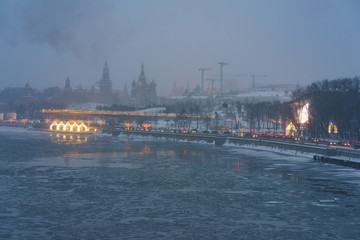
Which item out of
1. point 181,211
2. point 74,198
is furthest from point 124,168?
point 181,211

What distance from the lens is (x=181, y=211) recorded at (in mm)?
29953

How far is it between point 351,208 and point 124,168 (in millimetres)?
28674

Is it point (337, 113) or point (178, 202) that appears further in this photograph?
point (337, 113)

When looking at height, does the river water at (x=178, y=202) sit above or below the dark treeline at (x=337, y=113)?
below

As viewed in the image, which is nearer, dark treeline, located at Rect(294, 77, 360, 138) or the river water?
the river water

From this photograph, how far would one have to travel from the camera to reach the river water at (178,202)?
82.6ft

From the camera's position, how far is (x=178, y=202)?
32.8 metres

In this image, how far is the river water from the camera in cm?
2517

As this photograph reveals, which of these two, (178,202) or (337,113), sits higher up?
(337,113)

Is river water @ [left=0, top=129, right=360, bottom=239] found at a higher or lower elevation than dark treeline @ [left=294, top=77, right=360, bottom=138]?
lower

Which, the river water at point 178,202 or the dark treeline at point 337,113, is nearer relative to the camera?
the river water at point 178,202

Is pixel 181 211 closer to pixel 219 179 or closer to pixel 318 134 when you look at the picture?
pixel 219 179

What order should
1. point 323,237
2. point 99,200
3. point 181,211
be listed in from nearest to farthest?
point 323,237 → point 181,211 → point 99,200

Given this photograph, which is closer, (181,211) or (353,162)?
(181,211)
